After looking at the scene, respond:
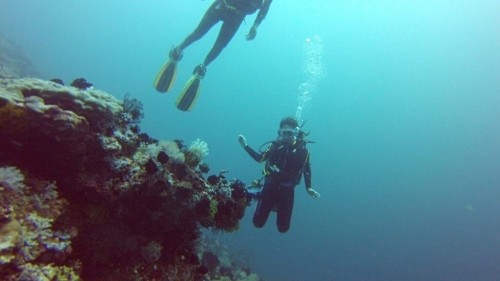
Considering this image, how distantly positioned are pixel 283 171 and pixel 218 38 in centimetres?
357

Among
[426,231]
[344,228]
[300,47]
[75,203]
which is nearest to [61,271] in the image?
[75,203]

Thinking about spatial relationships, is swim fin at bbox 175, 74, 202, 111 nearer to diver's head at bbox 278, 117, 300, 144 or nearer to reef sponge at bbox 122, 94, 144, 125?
diver's head at bbox 278, 117, 300, 144

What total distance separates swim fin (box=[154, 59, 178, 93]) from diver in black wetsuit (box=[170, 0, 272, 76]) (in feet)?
0.77

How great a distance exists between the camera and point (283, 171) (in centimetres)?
838

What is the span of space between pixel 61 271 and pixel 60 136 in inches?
46.1

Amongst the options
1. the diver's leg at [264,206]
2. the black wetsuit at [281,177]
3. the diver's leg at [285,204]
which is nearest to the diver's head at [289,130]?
the black wetsuit at [281,177]

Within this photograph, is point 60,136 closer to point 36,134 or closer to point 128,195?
point 36,134

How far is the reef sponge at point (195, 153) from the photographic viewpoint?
512cm

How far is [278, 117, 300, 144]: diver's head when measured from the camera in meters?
8.58

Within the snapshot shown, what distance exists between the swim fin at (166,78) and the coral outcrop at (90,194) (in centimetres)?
406

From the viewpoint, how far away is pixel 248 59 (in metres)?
156

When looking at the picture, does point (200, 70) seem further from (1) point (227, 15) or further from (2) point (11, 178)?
(2) point (11, 178)

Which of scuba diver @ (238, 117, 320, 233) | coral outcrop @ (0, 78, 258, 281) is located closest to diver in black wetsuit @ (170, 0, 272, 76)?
scuba diver @ (238, 117, 320, 233)

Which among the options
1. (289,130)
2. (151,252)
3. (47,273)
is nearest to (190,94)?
(289,130)
